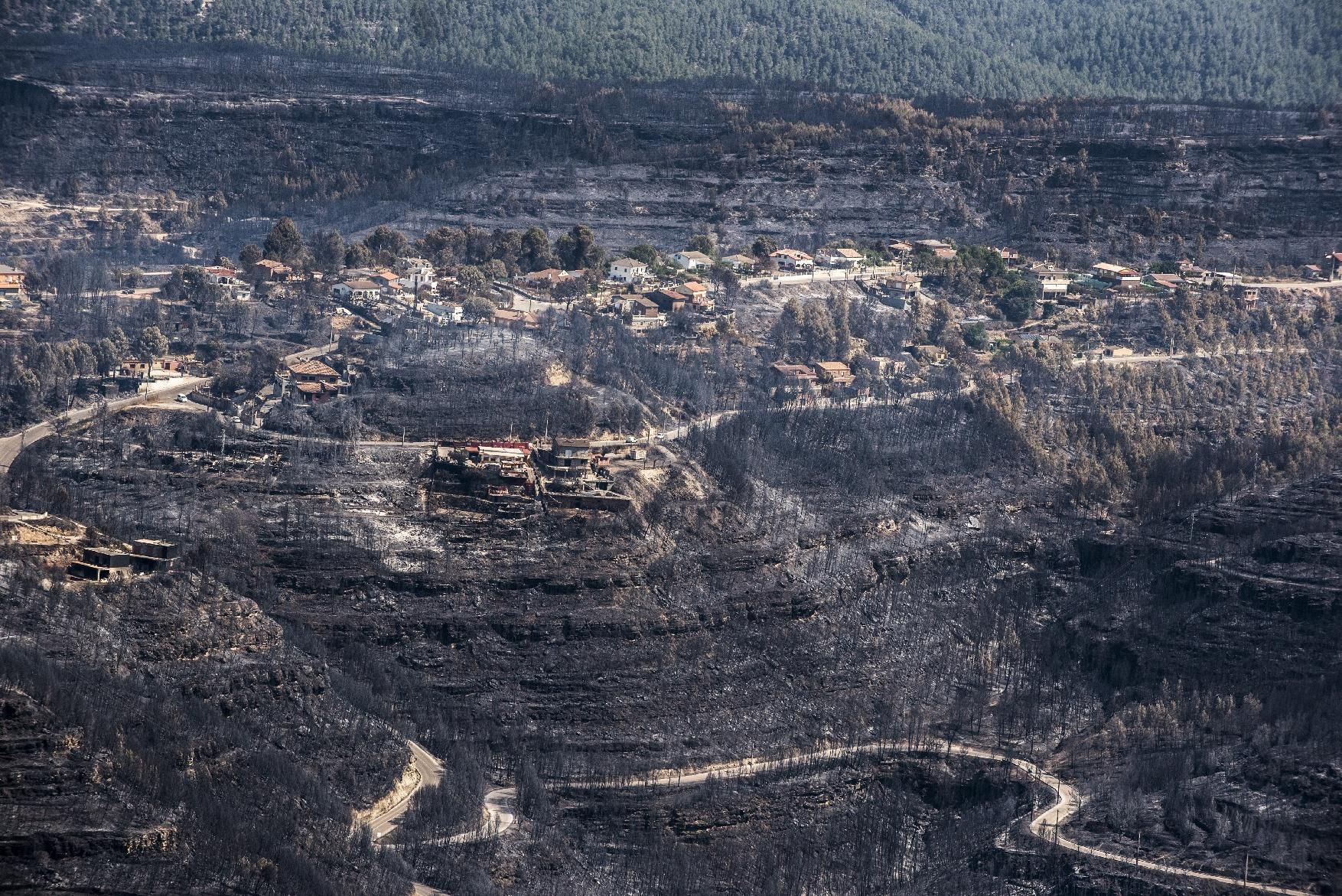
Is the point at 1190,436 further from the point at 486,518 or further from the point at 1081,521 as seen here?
the point at 486,518

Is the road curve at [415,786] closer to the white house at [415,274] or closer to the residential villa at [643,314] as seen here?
the residential villa at [643,314]

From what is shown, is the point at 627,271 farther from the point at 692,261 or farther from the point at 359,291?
the point at 359,291

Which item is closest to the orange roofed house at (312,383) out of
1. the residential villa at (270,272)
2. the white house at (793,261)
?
the residential villa at (270,272)

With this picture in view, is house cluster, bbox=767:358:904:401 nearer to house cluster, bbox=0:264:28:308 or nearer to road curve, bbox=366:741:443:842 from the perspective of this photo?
house cluster, bbox=0:264:28:308

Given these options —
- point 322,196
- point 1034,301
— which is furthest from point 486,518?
point 322,196

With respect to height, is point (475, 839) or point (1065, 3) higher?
point (1065, 3)

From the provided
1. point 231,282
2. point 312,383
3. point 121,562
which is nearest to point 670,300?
point 231,282
